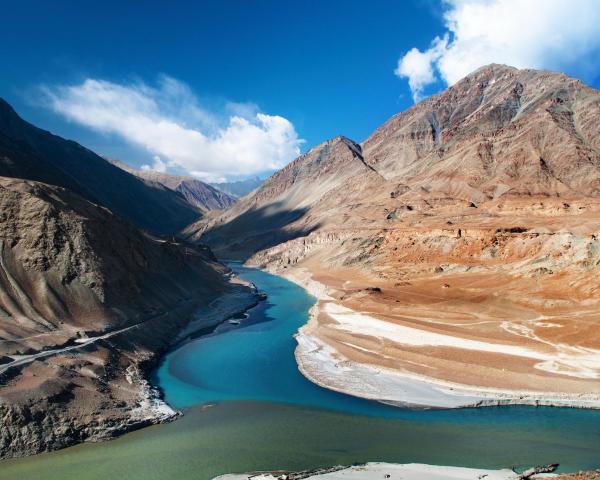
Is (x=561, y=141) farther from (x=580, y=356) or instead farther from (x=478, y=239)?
(x=580, y=356)

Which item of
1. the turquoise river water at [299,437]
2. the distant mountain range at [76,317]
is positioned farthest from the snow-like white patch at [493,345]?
the distant mountain range at [76,317]

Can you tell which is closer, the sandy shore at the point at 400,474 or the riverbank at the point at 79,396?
the sandy shore at the point at 400,474

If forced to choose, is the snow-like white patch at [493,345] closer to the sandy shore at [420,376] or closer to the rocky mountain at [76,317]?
the sandy shore at [420,376]

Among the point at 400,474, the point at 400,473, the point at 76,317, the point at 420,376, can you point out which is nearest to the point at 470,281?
the point at 420,376

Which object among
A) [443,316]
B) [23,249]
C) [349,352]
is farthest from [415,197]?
[23,249]

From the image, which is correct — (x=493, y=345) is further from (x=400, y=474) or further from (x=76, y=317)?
(x=76, y=317)

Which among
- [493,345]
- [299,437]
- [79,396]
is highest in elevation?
[493,345]

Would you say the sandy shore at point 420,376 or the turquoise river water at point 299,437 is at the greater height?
the sandy shore at point 420,376
